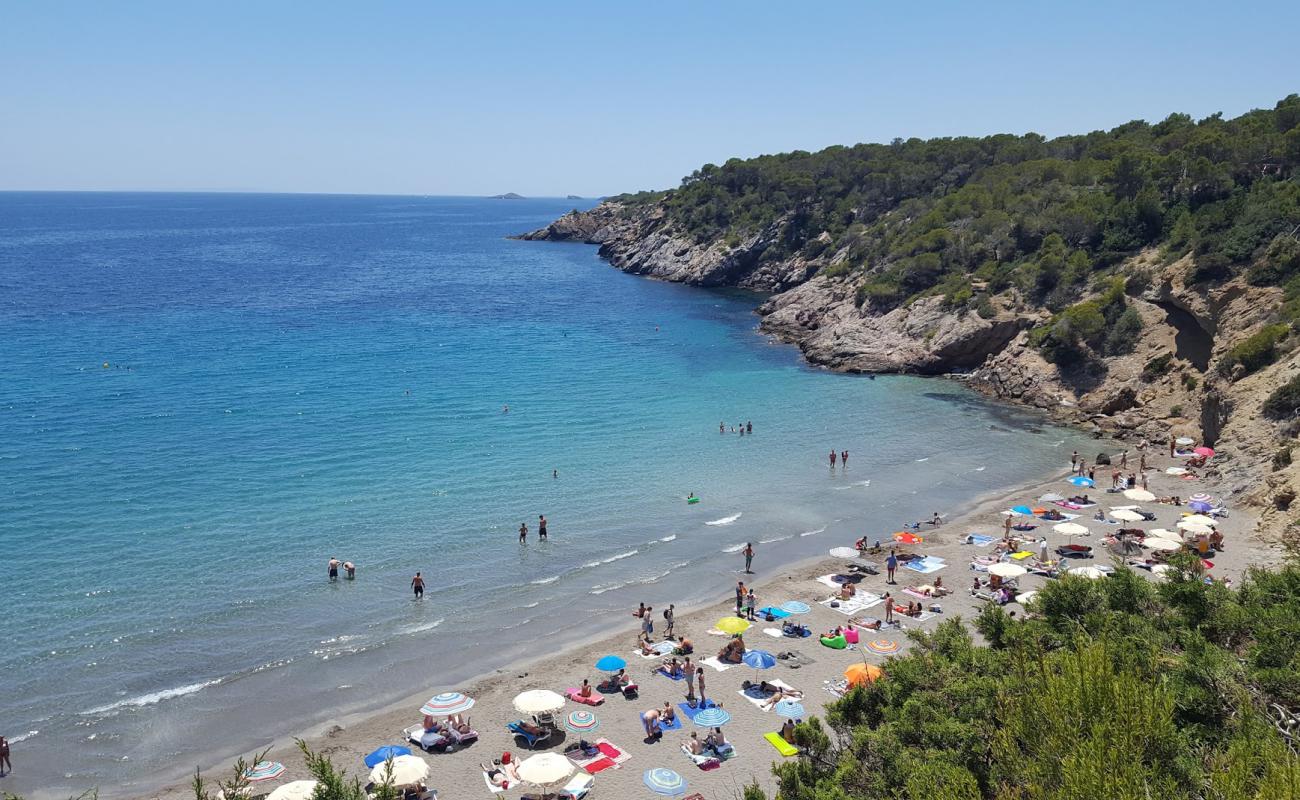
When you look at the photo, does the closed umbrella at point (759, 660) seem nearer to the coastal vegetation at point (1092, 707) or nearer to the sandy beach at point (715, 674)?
the sandy beach at point (715, 674)

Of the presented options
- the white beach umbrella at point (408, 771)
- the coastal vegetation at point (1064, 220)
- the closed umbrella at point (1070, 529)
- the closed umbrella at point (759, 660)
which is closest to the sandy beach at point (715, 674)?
the closed umbrella at point (759, 660)

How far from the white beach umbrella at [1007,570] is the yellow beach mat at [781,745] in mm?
11106

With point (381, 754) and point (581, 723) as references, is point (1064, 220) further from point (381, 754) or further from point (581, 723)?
point (381, 754)

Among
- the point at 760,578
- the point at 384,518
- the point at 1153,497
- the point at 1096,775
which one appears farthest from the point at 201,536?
the point at 1153,497

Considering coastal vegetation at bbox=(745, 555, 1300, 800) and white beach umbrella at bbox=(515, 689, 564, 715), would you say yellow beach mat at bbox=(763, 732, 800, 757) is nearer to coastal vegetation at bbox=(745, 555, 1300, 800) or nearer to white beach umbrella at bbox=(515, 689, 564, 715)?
coastal vegetation at bbox=(745, 555, 1300, 800)

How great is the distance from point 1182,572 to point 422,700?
18.6 m

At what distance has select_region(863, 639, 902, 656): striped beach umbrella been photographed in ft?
76.1

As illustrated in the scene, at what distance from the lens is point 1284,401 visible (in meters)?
32.9

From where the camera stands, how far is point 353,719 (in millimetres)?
20375

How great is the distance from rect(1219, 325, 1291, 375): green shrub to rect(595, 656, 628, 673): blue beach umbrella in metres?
33.2

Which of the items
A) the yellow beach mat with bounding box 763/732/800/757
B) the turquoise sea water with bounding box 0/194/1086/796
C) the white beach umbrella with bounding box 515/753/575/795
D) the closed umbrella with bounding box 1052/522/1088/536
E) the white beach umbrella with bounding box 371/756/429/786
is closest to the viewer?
the white beach umbrella with bounding box 371/756/429/786

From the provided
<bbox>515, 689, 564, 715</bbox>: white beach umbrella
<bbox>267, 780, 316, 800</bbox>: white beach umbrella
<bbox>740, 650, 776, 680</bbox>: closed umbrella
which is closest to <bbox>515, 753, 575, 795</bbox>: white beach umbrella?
<bbox>515, 689, 564, 715</bbox>: white beach umbrella

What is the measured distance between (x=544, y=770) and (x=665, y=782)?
8.79 feet

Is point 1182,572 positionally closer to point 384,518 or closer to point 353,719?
point 353,719
